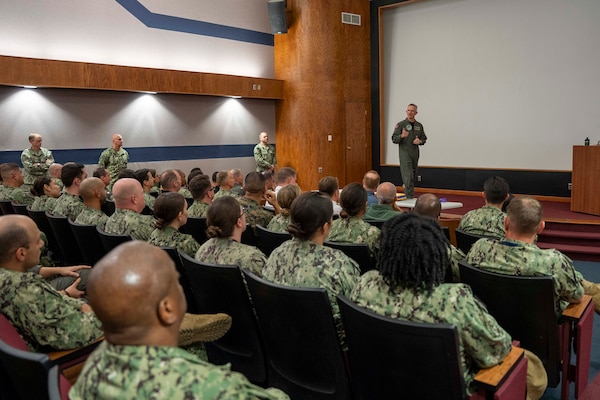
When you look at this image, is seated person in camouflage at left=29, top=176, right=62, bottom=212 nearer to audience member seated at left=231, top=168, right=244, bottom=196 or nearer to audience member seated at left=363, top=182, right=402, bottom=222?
audience member seated at left=231, top=168, right=244, bottom=196

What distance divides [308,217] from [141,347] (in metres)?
1.28

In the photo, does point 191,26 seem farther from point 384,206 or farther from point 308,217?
point 308,217

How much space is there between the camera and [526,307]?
2180mm

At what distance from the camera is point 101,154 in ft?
28.0

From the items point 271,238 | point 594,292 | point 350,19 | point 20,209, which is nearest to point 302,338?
point 271,238

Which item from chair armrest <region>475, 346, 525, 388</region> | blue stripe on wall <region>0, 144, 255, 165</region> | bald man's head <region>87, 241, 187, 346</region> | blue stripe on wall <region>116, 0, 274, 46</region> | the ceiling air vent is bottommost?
chair armrest <region>475, 346, 525, 388</region>

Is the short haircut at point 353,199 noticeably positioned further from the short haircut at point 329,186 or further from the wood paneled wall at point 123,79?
the wood paneled wall at point 123,79

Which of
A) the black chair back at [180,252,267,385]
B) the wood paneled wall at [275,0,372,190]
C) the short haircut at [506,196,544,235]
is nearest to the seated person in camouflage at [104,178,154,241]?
the black chair back at [180,252,267,385]

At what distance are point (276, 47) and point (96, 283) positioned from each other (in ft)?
35.8

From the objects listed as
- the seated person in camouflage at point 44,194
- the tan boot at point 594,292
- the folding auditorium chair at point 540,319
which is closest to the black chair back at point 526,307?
the folding auditorium chair at point 540,319

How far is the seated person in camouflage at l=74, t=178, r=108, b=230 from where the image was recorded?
4004 mm

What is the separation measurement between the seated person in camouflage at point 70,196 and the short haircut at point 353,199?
2601 mm

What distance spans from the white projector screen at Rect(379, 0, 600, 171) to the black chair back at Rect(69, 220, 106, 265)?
7.82 meters

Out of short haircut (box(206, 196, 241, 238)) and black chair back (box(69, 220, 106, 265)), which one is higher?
short haircut (box(206, 196, 241, 238))
